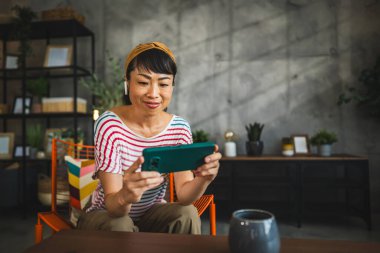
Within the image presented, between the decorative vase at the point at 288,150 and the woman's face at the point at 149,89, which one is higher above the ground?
the woman's face at the point at 149,89

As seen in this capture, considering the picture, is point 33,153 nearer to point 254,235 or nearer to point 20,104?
point 20,104

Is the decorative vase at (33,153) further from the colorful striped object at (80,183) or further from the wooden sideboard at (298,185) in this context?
the wooden sideboard at (298,185)

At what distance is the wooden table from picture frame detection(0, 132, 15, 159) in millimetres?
3240

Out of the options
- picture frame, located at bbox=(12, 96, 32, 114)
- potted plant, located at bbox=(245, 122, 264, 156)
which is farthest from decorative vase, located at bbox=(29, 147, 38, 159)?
potted plant, located at bbox=(245, 122, 264, 156)

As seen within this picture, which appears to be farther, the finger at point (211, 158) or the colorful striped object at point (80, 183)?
the colorful striped object at point (80, 183)

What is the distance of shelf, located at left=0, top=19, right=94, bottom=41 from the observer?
3.29 metres

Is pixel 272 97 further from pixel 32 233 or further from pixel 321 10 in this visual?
pixel 32 233

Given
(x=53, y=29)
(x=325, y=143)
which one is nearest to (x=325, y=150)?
(x=325, y=143)

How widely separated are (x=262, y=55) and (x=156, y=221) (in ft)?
A: 9.43

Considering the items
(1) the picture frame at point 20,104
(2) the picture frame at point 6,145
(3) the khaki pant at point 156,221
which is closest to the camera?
(3) the khaki pant at point 156,221

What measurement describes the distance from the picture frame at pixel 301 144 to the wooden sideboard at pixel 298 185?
0.76 feet

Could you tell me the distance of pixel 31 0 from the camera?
3891mm

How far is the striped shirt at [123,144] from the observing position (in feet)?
3.51

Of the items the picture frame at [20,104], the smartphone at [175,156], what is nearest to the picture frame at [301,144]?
the smartphone at [175,156]
